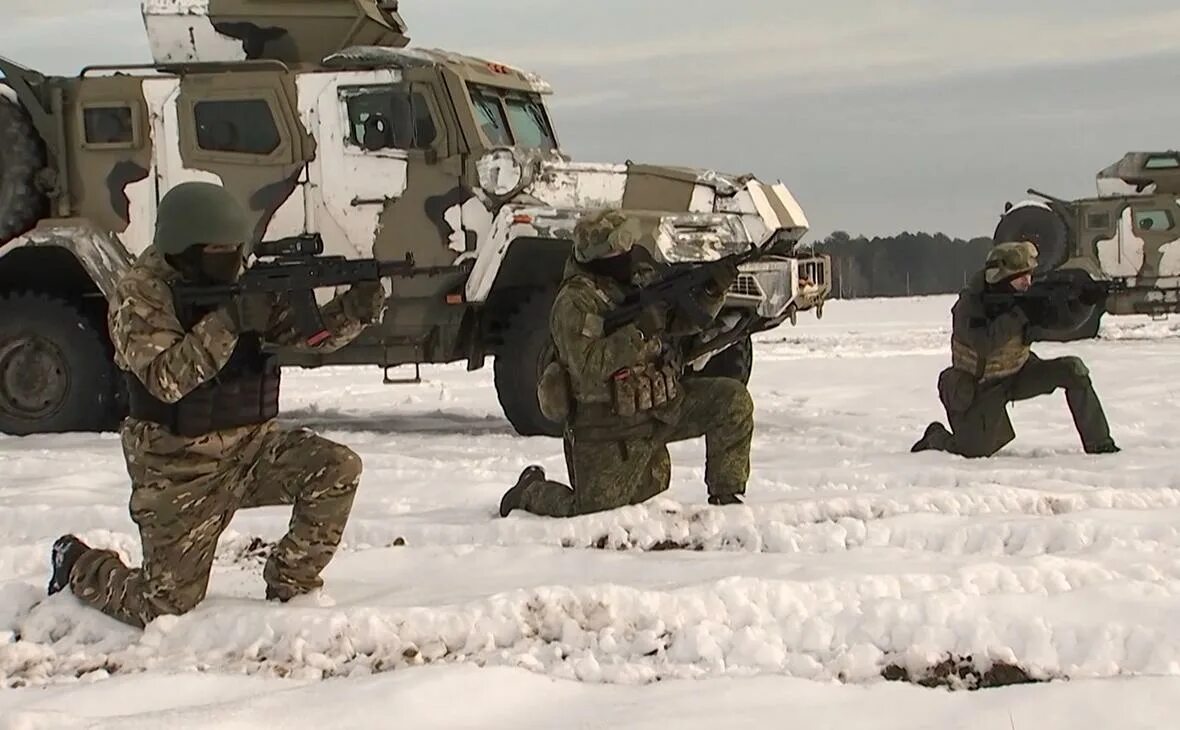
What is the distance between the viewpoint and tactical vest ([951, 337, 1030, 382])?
6.32 metres

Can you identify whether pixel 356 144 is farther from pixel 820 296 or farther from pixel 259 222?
pixel 820 296

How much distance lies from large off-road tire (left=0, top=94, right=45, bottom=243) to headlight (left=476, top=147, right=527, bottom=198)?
293 cm

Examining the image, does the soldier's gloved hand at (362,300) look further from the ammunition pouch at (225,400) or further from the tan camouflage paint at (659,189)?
the tan camouflage paint at (659,189)

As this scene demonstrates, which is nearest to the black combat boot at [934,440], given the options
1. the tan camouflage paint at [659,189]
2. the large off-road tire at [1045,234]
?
the tan camouflage paint at [659,189]

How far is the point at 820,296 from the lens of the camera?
8.33 meters

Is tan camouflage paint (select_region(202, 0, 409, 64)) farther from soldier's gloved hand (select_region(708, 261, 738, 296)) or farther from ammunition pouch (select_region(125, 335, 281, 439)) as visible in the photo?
ammunition pouch (select_region(125, 335, 281, 439))

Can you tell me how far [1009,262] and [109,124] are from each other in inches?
218

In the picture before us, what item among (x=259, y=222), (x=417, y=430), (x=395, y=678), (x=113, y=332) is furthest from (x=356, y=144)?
(x=395, y=678)

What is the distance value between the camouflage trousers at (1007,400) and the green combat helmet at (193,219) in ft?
13.4

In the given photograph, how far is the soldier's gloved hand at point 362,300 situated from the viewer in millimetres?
3812

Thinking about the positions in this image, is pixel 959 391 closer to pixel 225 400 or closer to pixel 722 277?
pixel 722 277

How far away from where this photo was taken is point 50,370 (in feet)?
27.4

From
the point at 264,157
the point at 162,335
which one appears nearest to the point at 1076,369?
the point at 162,335

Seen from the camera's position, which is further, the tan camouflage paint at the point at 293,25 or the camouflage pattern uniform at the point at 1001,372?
the tan camouflage paint at the point at 293,25
